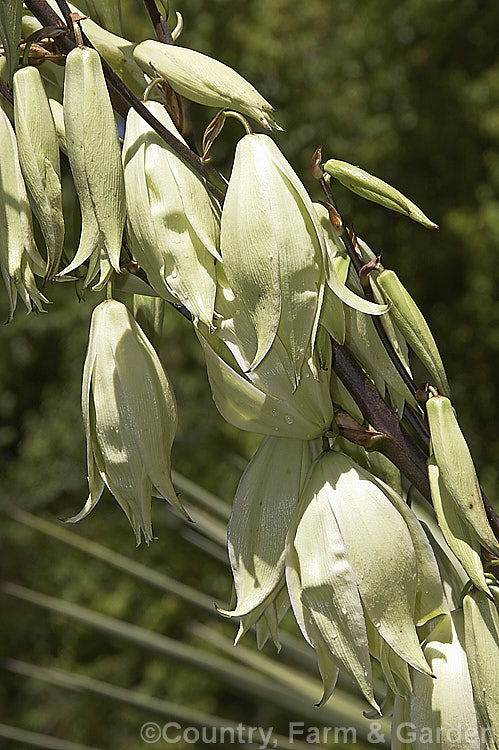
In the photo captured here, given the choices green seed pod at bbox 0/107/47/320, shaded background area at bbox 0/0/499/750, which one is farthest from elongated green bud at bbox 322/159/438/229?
shaded background area at bbox 0/0/499/750

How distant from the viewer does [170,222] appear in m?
0.32

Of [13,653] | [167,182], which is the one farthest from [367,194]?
[13,653]

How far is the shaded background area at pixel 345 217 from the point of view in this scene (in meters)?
2.40

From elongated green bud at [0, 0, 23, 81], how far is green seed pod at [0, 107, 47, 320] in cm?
5

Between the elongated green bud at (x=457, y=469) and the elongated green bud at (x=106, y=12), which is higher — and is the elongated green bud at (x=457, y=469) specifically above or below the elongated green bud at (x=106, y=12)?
below

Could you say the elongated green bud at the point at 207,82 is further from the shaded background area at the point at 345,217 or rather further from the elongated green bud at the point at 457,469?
the shaded background area at the point at 345,217

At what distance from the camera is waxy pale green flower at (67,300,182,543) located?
0.35 meters

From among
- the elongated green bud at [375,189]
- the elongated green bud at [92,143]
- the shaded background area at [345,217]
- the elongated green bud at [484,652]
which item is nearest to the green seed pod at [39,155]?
the elongated green bud at [92,143]

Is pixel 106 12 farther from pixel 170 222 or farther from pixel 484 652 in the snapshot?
pixel 484 652

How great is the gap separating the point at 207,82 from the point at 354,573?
0.69 feet

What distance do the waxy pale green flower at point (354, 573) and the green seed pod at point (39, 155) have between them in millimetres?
154

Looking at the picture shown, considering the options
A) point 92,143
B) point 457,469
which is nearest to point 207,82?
point 92,143

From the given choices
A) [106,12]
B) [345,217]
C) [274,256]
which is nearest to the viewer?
[274,256]

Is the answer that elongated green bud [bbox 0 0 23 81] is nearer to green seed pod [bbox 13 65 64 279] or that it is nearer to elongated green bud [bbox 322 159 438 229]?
green seed pod [bbox 13 65 64 279]
